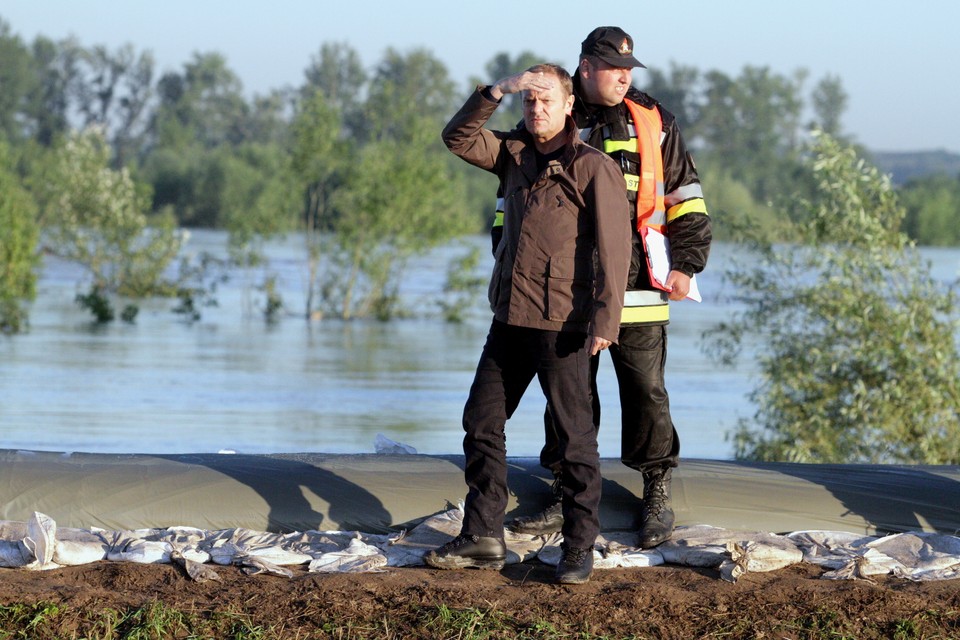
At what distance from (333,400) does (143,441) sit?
148 inches

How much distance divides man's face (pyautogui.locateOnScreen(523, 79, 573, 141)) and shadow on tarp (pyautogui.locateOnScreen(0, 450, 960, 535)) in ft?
5.19

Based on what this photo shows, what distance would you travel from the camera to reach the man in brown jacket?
4324 mm

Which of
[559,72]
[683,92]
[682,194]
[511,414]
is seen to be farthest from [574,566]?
[683,92]

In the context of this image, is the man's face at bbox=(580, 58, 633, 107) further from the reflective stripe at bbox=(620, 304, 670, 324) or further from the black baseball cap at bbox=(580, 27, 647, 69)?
the reflective stripe at bbox=(620, 304, 670, 324)

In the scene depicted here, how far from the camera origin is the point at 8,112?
287ft

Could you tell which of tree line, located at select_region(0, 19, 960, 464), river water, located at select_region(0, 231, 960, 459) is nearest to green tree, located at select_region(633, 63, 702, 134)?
tree line, located at select_region(0, 19, 960, 464)

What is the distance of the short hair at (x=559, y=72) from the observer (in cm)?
430

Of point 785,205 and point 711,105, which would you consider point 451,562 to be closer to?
point 785,205

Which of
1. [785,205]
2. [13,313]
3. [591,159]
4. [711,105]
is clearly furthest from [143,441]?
[711,105]

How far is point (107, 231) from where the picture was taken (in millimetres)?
29422

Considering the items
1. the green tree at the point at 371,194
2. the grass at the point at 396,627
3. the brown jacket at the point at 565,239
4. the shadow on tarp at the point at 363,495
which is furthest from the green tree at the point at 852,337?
the green tree at the point at 371,194

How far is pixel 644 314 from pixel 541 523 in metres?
0.92

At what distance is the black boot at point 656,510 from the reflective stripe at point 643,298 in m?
0.68

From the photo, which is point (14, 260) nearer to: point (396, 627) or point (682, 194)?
point (682, 194)
